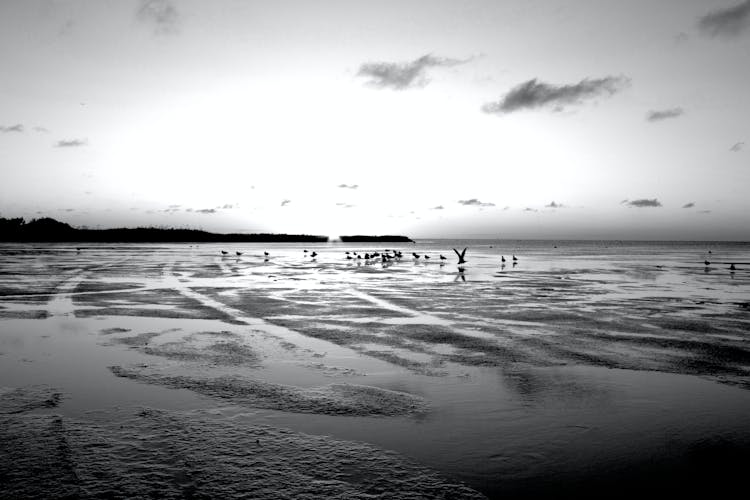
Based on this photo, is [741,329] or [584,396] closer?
[584,396]

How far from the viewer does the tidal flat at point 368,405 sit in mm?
4668

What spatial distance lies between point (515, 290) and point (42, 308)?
19015mm

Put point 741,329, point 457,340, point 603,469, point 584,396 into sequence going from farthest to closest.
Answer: point 741,329
point 457,340
point 584,396
point 603,469

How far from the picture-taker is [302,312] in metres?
15.8

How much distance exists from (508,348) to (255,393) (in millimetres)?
5767

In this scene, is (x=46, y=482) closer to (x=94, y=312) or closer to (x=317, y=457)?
(x=317, y=457)

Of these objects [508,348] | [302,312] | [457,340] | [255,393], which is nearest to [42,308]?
[302,312]

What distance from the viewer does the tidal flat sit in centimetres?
467

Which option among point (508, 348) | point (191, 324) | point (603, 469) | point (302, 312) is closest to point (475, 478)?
A: point (603, 469)

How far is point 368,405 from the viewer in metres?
6.86

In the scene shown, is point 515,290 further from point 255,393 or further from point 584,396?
point 255,393

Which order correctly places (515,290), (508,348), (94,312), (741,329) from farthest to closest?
(515,290) → (94,312) → (741,329) → (508,348)

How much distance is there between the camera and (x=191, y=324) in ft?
44.1

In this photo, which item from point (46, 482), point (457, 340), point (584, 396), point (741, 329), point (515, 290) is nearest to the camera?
point (46, 482)
